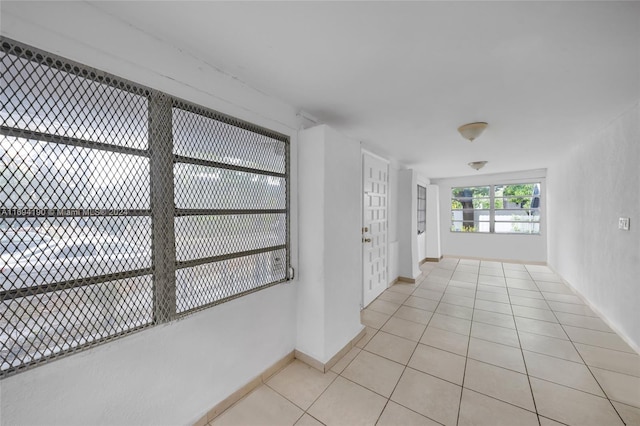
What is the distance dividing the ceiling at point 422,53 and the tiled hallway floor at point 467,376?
7.60ft

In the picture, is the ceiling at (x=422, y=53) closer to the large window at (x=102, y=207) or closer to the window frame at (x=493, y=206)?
the large window at (x=102, y=207)

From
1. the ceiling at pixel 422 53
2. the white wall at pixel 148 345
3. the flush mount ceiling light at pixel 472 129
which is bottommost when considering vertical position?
the white wall at pixel 148 345

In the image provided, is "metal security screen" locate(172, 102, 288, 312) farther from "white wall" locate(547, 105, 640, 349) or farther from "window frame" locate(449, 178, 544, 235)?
"window frame" locate(449, 178, 544, 235)

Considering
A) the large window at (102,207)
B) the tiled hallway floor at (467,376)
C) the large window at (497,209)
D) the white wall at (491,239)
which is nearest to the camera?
the large window at (102,207)

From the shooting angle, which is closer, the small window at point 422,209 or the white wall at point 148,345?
the white wall at point 148,345

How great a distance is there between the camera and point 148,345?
1284mm

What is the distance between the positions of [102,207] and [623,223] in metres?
4.34

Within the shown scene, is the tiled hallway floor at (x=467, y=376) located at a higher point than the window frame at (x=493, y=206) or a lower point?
lower

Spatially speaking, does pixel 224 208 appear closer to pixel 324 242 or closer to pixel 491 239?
pixel 324 242

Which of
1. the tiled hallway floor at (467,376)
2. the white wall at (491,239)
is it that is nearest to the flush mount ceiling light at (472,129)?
the tiled hallway floor at (467,376)

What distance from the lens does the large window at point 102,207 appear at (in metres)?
0.93

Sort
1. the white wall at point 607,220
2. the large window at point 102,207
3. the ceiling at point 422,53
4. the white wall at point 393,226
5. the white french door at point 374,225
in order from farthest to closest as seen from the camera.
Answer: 1. the white wall at point 393,226
2. the white french door at point 374,225
3. the white wall at point 607,220
4. the ceiling at point 422,53
5. the large window at point 102,207

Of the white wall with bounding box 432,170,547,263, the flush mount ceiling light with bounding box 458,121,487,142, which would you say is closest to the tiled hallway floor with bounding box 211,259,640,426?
the flush mount ceiling light with bounding box 458,121,487,142

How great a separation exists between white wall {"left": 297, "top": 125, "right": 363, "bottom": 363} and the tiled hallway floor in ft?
0.92
